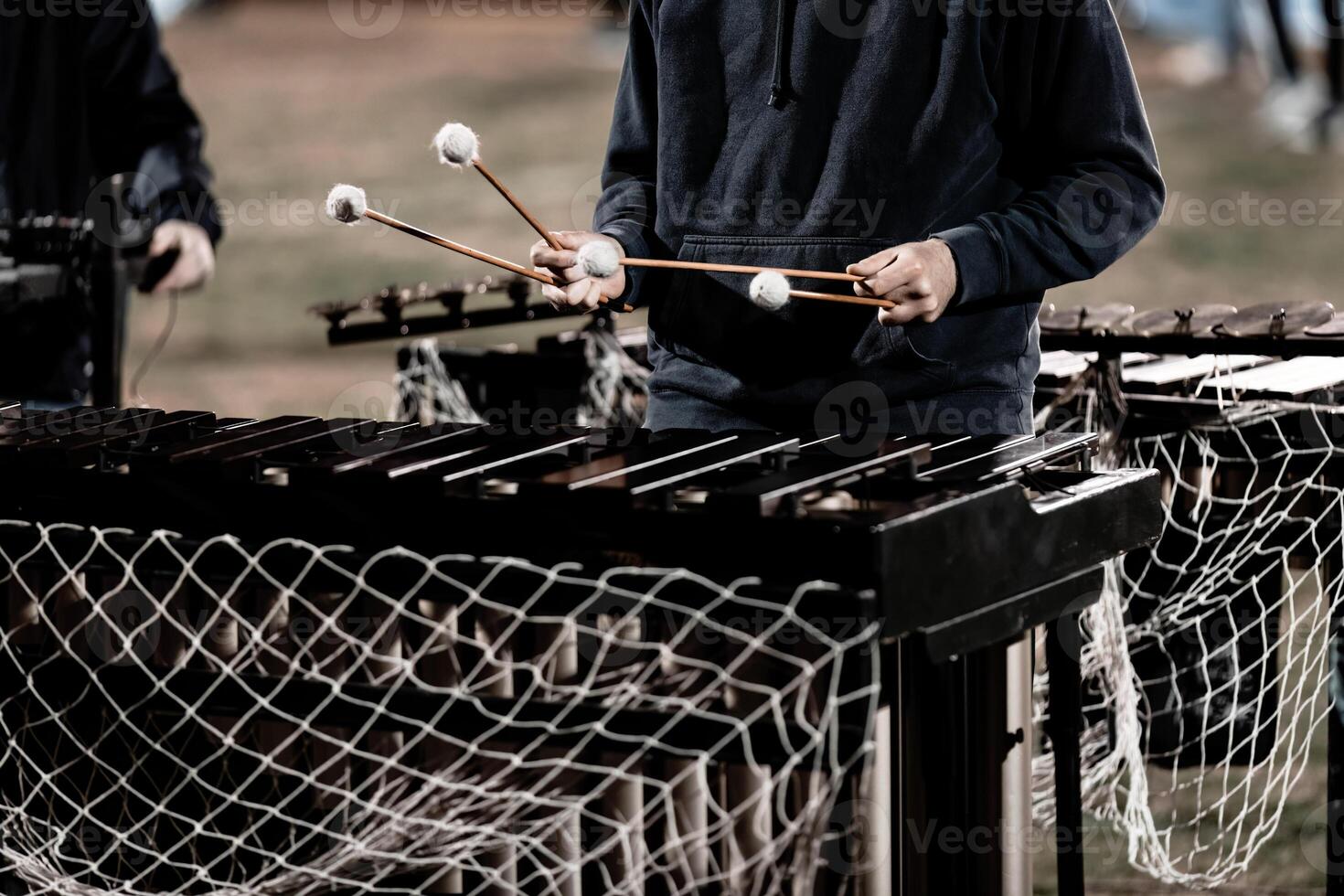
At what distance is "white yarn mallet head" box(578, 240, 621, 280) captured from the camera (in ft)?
6.41

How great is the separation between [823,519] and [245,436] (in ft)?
2.51

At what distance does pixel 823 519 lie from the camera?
161cm

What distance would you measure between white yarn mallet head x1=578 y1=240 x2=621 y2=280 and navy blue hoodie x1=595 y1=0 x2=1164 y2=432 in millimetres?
234

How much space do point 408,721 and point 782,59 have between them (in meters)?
0.90

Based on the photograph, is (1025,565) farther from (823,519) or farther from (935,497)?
(823,519)

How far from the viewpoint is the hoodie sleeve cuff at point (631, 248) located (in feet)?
7.23

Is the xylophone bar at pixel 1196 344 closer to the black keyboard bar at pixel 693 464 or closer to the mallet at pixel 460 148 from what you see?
the black keyboard bar at pixel 693 464

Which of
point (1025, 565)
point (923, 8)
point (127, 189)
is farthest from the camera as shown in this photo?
point (127, 189)

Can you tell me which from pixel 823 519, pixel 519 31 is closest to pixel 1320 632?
pixel 823 519

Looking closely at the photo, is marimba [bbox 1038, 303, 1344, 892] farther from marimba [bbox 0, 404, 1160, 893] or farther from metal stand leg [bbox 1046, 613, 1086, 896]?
marimba [bbox 0, 404, 1160, 893]

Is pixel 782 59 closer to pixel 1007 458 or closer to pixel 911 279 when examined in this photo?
pixel 911 279

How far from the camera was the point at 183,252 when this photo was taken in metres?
3.75

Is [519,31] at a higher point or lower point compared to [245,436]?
higher

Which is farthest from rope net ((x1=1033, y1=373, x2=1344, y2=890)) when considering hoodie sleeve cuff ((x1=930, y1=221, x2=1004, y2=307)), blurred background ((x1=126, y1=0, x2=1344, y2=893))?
blurred background ((x1=126, y1=0, x2=1344, y2=893))
